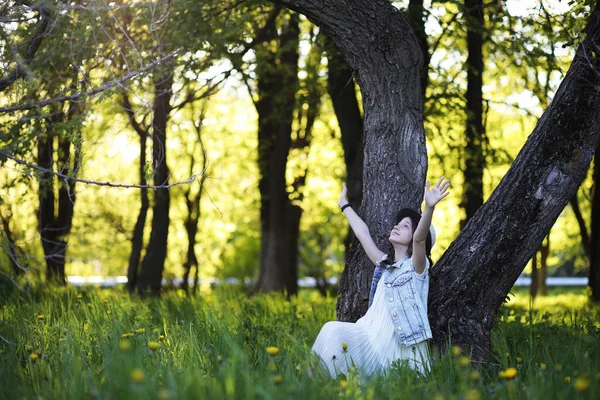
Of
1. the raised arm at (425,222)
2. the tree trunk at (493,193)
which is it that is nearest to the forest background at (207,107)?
the tree trunk at (493,193)

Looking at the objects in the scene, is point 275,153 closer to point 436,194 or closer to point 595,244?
point 595,244

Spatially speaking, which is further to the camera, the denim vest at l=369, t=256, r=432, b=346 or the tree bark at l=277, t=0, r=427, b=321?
the tree bark at l=277, t=0, r=427, b=321

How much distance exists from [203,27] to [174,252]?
780 inches

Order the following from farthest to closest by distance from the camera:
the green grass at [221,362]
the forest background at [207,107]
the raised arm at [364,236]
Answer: the forest background at [207,107]
the raised arm at [364,236]
the green grass at [221,362]

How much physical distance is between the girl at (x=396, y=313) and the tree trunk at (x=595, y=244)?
7534mm

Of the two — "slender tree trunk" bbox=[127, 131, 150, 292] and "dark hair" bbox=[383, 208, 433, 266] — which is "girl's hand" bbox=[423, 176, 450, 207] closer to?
"dark hair" bbox=[383, 208, 433, 266]

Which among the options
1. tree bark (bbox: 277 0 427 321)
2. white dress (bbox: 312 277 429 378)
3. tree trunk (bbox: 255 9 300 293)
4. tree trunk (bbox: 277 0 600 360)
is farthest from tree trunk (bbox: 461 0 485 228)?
white dress (bbox: 312 277 429 378)

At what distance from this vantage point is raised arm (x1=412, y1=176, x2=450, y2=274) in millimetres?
4832

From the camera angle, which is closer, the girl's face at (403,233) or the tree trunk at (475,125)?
the girl's face at (403,233)

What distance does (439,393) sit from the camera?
3719 millimetres

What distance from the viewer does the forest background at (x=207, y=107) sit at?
6656mm

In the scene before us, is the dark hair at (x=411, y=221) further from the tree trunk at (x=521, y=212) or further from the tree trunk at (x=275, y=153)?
the tree trunk at (x=275, y=153)

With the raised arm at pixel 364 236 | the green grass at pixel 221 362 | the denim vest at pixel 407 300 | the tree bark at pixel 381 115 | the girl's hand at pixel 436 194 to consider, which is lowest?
the green grass at pixel 221 362

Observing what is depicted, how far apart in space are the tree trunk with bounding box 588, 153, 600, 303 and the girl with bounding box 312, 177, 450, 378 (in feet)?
24.7
